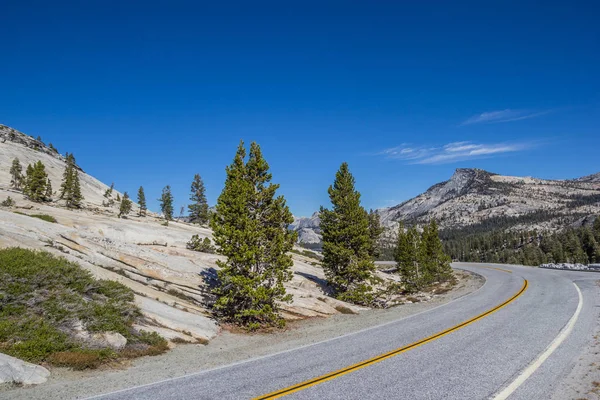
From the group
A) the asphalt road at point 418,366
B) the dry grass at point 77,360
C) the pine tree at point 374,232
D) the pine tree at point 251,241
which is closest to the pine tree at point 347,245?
the pine tree at point 251,241

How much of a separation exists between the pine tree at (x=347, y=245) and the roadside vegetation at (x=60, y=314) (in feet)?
60.4

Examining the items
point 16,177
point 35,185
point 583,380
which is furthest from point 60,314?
point 16,177

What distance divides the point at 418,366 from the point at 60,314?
12868 millimetres

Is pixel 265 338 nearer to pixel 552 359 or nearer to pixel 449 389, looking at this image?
pixel 449 389

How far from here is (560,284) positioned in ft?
95.1

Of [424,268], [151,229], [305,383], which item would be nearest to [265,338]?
[305,383]

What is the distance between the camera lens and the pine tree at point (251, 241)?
18.6 metres

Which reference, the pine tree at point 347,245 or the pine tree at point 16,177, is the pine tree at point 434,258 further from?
the pine tree at point 16,177

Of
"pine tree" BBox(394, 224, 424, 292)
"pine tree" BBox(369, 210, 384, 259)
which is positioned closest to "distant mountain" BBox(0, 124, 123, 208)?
"pine tree" BBox(369, 210, 384, 259)

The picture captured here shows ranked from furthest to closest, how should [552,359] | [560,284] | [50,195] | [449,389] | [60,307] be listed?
1. [50,195]
2. [560,284]
3. [60,307]
4. [552,359]
5. [449,389]

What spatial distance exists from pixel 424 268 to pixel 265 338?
40.8 m

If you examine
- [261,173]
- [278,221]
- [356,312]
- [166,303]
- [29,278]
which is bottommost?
[356,312]

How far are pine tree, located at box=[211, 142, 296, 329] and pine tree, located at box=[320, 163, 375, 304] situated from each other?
998 centimetres

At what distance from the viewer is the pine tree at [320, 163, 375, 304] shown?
3031 cm
